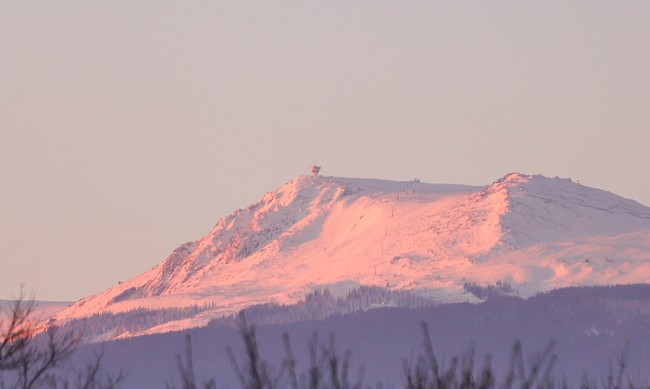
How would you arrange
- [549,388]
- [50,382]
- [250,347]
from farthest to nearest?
[50,382]
[549,388]
[250,347]

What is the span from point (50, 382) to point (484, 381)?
43.6 ft

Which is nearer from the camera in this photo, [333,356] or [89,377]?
[333,356]

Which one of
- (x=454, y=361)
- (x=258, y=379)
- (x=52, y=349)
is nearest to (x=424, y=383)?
(x=454, y=361)

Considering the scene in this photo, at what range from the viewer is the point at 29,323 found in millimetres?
42219

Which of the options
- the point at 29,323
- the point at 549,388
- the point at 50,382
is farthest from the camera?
the point at 50,382

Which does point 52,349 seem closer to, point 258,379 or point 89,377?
point 89,377

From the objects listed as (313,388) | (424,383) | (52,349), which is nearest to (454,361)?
(424,383)

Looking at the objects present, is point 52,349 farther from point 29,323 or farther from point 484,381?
point 484,381

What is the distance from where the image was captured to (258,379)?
3694cm

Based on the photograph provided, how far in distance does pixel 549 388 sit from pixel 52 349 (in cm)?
1203

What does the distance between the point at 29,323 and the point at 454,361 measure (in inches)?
407

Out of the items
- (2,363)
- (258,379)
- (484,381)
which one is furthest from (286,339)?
(2,363)

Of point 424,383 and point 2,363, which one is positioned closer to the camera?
point 424,383

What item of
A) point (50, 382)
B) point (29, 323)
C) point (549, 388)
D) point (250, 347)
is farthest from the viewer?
point (50, 382)
